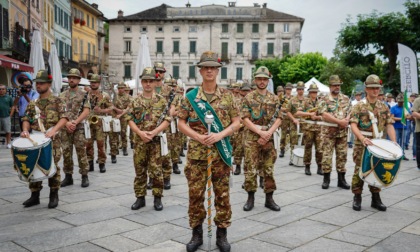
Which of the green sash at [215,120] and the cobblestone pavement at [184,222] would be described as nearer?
the green sash at [215,120]

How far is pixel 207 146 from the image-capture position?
4926 millimetres

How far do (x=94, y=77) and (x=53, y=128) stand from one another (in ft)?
12.4

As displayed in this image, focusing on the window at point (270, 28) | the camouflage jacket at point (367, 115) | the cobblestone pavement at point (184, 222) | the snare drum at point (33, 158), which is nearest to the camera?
the cobblestone pavement at point (184, 222)

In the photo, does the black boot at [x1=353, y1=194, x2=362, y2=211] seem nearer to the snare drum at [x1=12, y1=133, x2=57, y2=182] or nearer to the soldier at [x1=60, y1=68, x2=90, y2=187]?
the snare drum at [x1=12, y1=133, x2=57, y2=182]

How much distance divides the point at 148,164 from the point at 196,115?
84.9 inches

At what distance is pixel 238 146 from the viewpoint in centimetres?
1090

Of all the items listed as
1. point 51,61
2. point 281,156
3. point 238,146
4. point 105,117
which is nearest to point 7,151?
point 51,61

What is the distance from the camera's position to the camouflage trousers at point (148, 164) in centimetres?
674

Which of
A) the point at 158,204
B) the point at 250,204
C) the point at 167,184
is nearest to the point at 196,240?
the point at 158,204

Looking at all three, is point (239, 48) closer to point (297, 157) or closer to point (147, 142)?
point (297, 157)

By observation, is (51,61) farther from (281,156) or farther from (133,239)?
(133,239)

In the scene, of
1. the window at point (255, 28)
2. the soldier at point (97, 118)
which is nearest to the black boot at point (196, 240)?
the soldier at point (97, 118)

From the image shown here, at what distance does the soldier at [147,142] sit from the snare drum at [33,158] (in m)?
1.30

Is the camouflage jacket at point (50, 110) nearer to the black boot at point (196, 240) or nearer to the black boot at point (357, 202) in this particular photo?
the black boot at point (196, 240)
